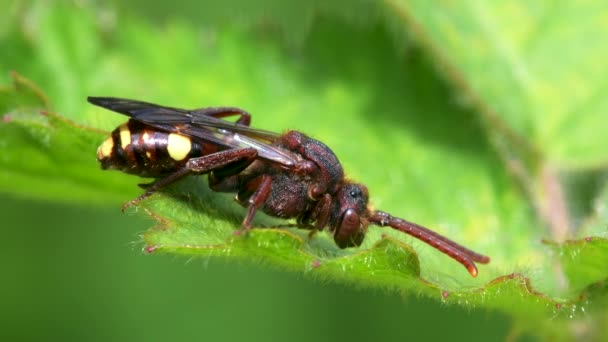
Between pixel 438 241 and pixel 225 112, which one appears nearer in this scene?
pixel 438 241

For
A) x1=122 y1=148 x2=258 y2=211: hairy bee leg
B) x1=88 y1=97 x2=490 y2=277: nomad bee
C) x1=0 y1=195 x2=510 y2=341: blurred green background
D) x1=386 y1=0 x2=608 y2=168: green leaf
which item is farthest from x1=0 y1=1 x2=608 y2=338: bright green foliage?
x1=0 y1=195 x2=510 y2=341: blurred green background

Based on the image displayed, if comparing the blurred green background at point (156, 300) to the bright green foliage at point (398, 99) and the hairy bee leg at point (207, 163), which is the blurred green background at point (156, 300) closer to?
the bright green foliage at point (398, 99)

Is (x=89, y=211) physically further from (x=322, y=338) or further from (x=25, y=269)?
(x=322, y=338)

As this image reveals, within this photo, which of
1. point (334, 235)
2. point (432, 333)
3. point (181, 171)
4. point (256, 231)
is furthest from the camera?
point (432, 333)

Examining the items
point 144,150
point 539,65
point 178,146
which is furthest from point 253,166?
point 539,65

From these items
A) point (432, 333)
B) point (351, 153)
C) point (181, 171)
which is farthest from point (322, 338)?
point (181, 171)

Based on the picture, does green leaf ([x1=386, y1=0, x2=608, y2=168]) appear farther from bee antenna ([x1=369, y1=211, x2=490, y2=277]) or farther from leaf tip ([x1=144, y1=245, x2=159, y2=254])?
leaf tip ([x1=144, y1=245, x2=159, y2=254])

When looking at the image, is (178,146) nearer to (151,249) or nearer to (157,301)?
(151,249)
